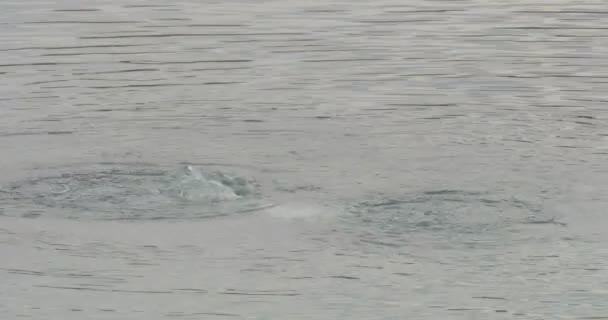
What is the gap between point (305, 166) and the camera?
1184 centimetres

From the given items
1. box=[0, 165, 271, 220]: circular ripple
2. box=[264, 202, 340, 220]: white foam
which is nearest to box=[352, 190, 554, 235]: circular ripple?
box=[264, 202, 340, 220]: white foam

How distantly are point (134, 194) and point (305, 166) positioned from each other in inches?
51.4

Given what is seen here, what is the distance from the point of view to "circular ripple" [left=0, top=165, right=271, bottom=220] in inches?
427

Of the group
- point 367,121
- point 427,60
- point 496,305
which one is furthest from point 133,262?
point 427,60

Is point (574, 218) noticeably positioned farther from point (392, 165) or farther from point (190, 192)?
point (190, 192)

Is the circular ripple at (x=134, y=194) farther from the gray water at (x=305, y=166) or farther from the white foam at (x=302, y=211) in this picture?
the white foam at (x=302, y=211)

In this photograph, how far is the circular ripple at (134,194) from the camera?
427 inches

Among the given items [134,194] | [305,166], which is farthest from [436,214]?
[134,194]

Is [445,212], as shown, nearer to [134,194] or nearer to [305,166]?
[305,166]

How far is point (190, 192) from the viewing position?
36.9 ft

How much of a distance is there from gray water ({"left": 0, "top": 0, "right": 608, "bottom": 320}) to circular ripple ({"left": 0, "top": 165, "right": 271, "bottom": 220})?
0.08 feet

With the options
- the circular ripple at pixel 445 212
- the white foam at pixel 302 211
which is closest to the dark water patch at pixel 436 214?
the circular ripple at pixel 445 212

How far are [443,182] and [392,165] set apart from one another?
1.86ft

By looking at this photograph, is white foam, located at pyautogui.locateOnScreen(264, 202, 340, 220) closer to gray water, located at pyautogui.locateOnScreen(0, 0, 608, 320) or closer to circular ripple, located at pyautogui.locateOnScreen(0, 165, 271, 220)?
gray water, located at pyautogui.locateOnScreen(0, 0, 608, 320)
